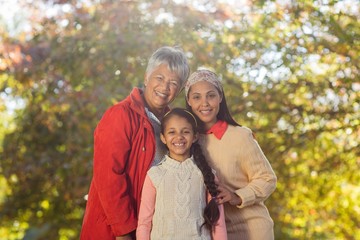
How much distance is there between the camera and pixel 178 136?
11.0 feet

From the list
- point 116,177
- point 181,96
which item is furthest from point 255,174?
point 181,96

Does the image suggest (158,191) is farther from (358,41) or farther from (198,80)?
(358,41)

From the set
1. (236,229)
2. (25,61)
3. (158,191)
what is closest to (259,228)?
(236,229)

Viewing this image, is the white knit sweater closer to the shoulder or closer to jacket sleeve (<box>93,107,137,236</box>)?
jacket sleeve (<box>93,107,137,236</box>)

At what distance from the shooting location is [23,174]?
28.2 feet

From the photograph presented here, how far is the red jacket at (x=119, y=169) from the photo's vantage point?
327 centimetres

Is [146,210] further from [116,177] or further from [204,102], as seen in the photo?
[204,102]

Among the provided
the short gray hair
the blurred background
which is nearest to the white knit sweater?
the short gray hair

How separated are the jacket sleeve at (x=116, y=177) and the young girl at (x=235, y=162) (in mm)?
408

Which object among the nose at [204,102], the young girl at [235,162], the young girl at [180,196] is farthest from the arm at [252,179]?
the nose at [204,102]

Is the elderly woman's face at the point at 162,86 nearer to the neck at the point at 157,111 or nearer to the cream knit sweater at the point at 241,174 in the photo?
the neck at the point at 157,111

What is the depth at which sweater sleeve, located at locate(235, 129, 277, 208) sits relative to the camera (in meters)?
3.40

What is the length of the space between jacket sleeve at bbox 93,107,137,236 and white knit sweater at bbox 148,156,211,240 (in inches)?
4.8

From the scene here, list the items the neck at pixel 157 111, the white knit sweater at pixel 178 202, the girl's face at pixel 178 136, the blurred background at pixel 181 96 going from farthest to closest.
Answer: the blurred background at pixel 181 96, the neck at pixel 157 111, the girl's face at pixel 178 136, the white knit sweater at pixel 178 202
